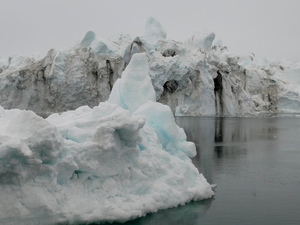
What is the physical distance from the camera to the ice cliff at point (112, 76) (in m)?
44.9

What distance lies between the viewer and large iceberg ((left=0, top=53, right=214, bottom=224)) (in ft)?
22.3

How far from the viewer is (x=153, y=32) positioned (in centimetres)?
4931

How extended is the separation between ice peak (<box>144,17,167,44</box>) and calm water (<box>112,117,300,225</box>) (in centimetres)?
2801

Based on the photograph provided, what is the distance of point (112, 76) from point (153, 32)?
25.0 ft

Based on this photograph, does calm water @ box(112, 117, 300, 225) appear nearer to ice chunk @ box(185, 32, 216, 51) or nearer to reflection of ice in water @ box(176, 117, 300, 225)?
reflection of ice in water @ box(176, 117, 300, 225)

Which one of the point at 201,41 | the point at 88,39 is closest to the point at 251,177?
the point at 88,39

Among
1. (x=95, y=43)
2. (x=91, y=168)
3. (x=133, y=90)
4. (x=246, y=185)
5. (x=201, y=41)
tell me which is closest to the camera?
(x=91, y=168)

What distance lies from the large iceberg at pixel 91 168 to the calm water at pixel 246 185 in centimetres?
47

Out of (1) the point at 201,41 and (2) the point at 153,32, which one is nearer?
(2) the point at 153,32

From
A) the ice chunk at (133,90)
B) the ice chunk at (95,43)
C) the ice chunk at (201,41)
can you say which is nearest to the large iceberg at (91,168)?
the ice chunk at (133,90)

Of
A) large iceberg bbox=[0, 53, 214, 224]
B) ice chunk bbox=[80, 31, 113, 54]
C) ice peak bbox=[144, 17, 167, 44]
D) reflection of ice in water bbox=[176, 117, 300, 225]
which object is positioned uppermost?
ice peak bbox=[144, 17, 167, 44]

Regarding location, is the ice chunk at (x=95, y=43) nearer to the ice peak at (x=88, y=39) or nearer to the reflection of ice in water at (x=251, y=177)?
the ice peak at (x=88, y=39)

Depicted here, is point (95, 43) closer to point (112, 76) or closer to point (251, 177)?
point (112, 76)

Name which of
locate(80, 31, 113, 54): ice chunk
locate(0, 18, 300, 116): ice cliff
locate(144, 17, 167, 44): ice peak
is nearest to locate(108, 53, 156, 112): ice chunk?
locate(0, 18, 300, 116): ice cliff
